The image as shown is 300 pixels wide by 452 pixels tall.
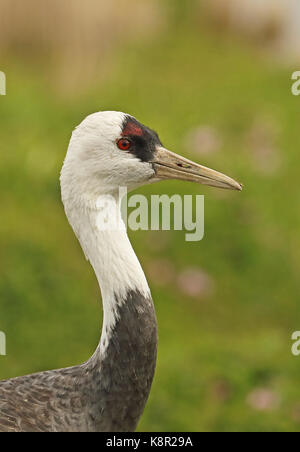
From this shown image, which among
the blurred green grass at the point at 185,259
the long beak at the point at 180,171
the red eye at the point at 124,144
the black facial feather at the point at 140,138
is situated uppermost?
the blurred green grass at the point at 185,259

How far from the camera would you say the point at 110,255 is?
3.88m

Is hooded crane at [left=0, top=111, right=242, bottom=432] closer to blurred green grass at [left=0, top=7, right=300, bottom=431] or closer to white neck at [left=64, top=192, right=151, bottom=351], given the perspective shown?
white neck at [left=64, top=192, right=151, bottom=351]

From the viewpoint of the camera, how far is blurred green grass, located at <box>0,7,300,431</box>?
20.5 feet

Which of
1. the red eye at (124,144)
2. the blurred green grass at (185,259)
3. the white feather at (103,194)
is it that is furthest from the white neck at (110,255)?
the blurred green grass at (185,259)

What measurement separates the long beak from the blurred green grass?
2395 millimetres

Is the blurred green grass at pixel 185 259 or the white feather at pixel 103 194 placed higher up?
the blurred green grass at pixel 185 259

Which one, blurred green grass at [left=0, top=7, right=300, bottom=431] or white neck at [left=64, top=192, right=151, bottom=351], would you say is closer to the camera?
white neck at [left=64, top=192, right=151, bottom=351]

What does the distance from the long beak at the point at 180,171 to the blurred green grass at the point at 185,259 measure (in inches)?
94.3

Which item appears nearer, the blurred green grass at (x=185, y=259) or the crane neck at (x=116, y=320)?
the crane neck at (x=116, y=320)

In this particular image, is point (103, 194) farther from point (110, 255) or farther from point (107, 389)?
point (107, 389)

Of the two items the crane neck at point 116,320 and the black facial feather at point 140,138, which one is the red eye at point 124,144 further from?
the crane neck at point 116,320

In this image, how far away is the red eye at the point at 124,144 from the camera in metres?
3.91

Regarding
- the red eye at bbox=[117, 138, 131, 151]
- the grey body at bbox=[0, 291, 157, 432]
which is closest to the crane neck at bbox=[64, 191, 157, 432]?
the grey body at bbox=[0, 291, 157, 432]

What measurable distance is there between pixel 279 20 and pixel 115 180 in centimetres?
941
